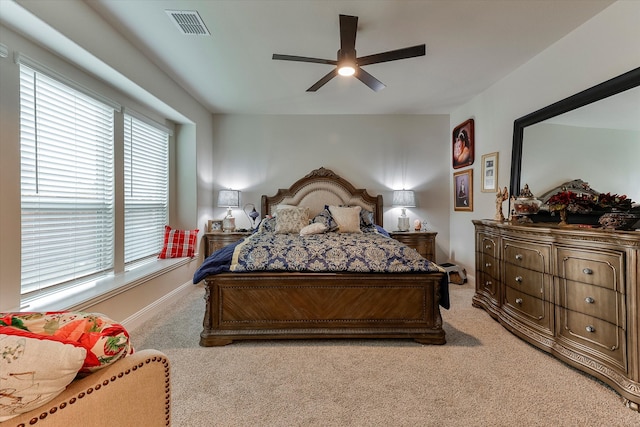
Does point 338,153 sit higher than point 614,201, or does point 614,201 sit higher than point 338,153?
point 338,153

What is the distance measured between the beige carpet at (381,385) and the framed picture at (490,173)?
1892mm

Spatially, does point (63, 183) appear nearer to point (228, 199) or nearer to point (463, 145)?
point (228, 199)

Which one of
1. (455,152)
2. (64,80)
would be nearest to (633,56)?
(455,152)

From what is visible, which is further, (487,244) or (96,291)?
(487,244)

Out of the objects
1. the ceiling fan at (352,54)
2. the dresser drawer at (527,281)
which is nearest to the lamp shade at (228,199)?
the ceiling fan at (352,54)

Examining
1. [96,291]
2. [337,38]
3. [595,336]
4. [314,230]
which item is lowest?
[595,336]

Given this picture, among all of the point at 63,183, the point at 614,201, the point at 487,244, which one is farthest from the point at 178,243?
the point at 614,201

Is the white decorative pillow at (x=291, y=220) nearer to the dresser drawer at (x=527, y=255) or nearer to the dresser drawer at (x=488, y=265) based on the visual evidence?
the dresser drawer at (x=488, y=265)

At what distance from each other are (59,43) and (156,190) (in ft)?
6.43

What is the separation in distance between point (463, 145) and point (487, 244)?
6.50ft

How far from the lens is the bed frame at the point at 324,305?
2.37m

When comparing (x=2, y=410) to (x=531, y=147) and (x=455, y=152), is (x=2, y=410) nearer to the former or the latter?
(x=531, y=147)

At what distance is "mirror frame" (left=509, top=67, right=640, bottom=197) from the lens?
2066mm

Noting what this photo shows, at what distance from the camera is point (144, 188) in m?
3.48
